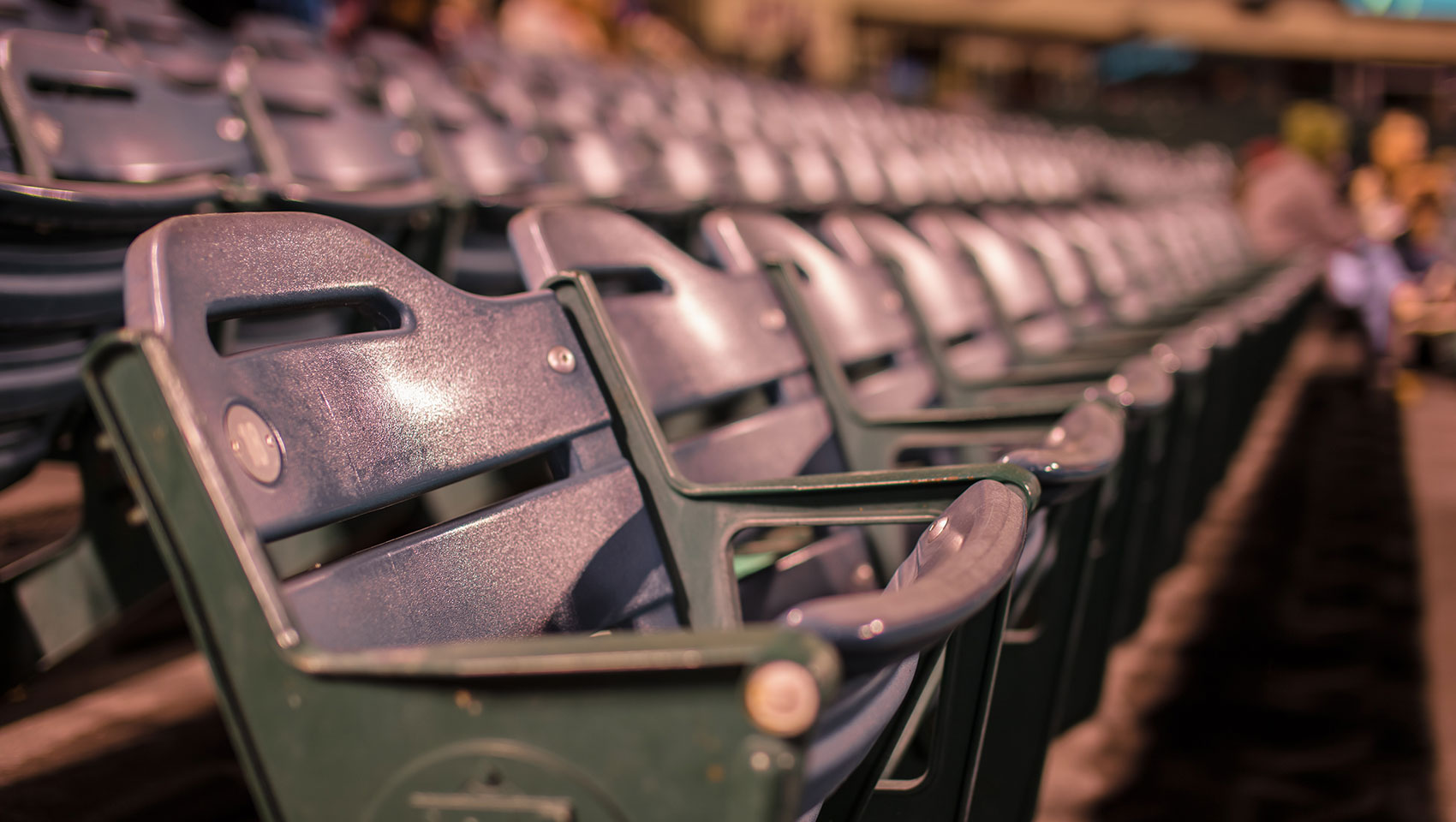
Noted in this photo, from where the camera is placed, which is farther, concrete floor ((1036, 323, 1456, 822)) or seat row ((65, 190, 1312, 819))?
concrete floor ((1036, 323, 1456, 822))

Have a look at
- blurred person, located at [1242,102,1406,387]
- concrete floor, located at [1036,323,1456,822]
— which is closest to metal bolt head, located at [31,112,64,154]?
concrete floor, located at [1036,323,1456,822]

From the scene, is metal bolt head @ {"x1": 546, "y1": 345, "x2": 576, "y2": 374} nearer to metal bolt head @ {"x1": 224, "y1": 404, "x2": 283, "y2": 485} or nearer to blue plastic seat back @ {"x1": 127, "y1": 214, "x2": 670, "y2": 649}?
blue plastic seat back @ {"x1": 127, "y1": 214, "x2": 670, "y2": 649}

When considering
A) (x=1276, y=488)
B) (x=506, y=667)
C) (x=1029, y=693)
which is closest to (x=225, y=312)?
(x=506, y=667)

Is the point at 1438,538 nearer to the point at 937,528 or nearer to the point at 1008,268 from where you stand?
the point at 1008,268

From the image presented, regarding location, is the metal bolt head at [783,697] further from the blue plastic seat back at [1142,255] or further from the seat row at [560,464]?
the blue plastic seat back at [1142,255]

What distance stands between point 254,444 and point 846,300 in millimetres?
882

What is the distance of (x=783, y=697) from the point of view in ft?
1.24

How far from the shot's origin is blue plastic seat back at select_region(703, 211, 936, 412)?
1168 millimetres

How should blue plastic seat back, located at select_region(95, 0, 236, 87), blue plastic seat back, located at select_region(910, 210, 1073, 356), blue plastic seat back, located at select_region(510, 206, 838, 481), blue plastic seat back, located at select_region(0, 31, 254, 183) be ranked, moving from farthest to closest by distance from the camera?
blue plastic seat back, located at select_region(95, 0, 236, 87)
blue plastic seat back, located at select_region(910, 210, 1073, 356)
blue plastic seat back, located at select_region(0, 31, 254, 183)
blue plastic seat back, located at select_region(510, 206, 838, 481)

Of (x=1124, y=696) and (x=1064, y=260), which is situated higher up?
(x=1064, y=260)

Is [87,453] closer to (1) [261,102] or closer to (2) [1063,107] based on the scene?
(1) [261,102]

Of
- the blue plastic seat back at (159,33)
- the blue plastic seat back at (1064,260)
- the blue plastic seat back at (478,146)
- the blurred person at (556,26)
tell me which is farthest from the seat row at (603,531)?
the blurred person at (556,26)

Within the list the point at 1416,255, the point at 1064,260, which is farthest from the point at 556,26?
the point at 1064,260

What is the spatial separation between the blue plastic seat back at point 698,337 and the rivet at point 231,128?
36.2 inches
